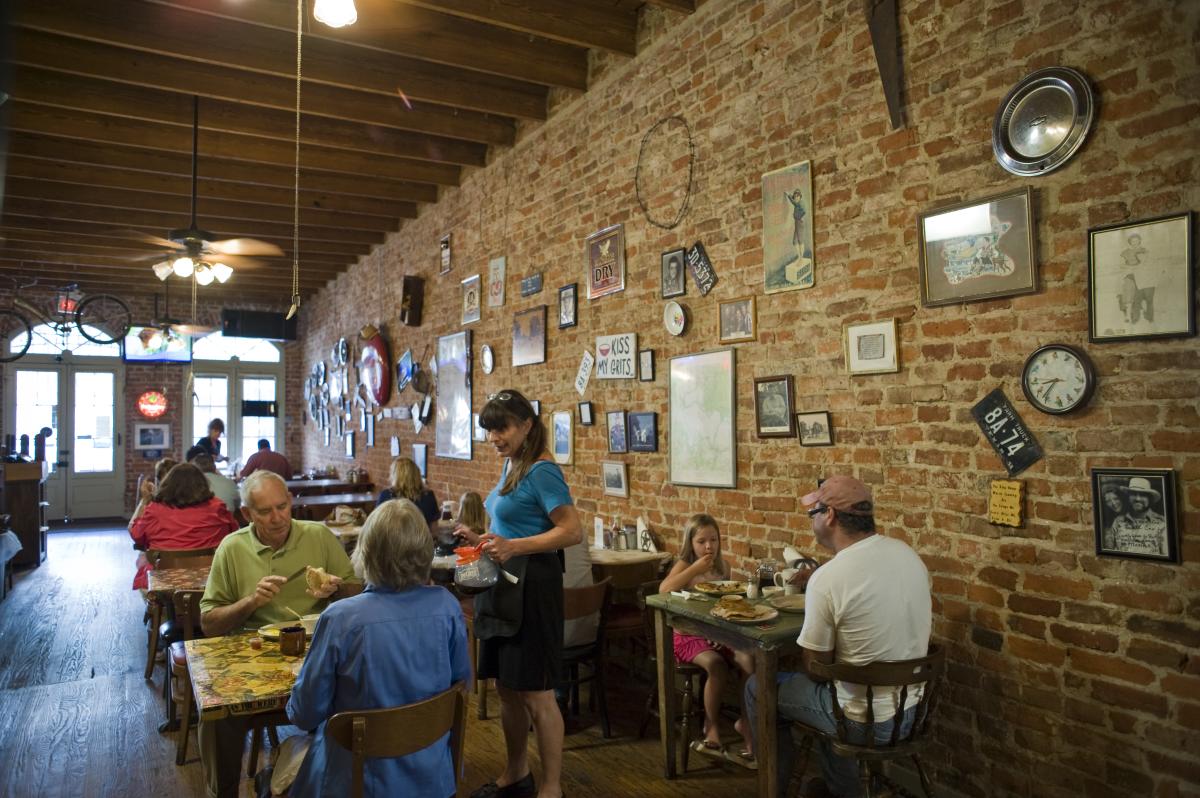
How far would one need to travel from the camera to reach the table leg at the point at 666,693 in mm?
3740

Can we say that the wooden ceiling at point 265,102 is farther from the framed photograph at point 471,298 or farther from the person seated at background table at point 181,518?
the person seated at background table at point 181,518

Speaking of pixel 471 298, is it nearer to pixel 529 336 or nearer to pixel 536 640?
pixel 529 336

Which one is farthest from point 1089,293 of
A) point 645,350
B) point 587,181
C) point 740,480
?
point 587,181

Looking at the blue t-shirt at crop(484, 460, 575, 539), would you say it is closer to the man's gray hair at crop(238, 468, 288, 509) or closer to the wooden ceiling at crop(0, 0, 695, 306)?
the man's gray hair at crop(238, 468, 288, 509)

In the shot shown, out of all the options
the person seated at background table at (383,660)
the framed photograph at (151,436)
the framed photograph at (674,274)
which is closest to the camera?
the person seated at background table at (383,660)

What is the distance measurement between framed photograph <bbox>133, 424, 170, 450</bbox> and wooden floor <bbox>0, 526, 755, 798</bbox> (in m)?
7.99

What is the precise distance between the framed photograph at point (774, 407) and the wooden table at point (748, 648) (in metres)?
1.01

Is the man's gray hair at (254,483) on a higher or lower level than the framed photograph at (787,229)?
lower

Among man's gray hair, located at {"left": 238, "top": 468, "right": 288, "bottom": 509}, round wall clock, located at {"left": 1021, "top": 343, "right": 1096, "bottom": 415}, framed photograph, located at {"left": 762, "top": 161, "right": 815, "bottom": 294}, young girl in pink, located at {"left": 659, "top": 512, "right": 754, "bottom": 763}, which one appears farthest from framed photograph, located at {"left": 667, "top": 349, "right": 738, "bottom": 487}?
man's gray hair, located at {"left": 238, "top": 468, "right": 288, "bottom": 509}

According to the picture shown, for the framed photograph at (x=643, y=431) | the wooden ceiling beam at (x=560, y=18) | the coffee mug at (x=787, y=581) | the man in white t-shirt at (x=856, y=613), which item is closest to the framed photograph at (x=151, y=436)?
the wooden ceiling beam at (x=560, y=18)

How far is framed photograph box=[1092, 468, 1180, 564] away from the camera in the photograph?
8.91ft

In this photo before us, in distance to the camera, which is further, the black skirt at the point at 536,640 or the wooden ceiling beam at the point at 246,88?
the wooden ceiling beam at the point at 246,88

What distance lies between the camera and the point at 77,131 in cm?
640

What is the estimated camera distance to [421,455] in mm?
8867
